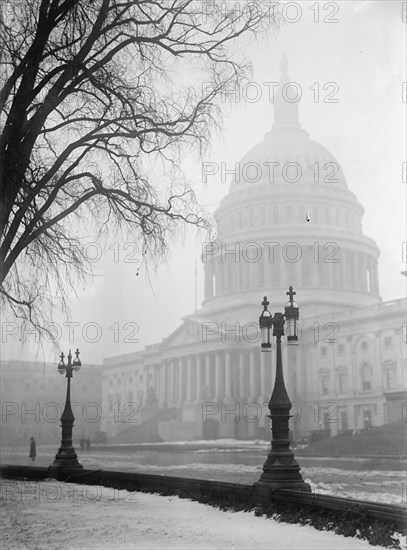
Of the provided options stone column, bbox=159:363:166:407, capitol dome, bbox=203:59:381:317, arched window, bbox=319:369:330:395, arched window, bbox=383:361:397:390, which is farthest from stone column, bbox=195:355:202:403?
arched window, bbox=383:361:397:390

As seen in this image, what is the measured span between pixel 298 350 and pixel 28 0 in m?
74.1

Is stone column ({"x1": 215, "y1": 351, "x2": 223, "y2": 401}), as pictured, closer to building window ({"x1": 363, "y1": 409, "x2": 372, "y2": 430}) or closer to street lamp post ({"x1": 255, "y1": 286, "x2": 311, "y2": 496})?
building window ({"x1": 363, "y1": 409, "x2": 372, "y2": 430})

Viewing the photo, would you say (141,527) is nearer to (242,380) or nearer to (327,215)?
(242,380)

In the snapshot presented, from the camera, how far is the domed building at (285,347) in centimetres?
7719

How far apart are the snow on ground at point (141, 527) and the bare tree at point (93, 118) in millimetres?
3525

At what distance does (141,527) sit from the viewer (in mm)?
11508

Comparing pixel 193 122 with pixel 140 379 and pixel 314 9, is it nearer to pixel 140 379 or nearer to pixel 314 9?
pixel 314 9

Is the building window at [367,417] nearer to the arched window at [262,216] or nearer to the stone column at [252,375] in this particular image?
the stone column at [252,375]

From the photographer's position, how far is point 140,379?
11112cm

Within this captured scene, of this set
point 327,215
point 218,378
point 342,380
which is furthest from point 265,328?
point 327,215

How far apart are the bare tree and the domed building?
2399 inches

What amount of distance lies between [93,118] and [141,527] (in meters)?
7.54

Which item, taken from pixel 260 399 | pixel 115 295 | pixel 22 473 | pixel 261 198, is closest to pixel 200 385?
pixel 260 399

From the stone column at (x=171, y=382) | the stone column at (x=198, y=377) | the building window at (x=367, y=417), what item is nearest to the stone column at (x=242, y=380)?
the stone column at (x=198, y=377)
